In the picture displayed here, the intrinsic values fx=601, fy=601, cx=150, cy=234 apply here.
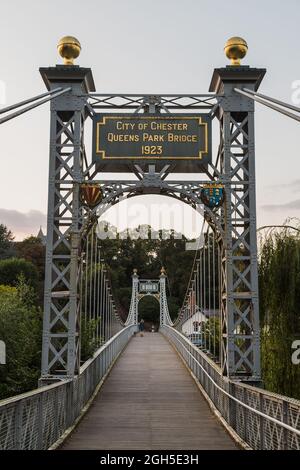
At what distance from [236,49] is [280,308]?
5224mm

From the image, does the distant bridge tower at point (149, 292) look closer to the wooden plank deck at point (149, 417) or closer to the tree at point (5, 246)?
the tree at point (5, 246)

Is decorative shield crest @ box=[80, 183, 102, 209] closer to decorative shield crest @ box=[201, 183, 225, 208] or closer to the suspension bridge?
the suspension bridge

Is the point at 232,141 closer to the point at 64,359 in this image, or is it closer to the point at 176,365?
the point at 64,359

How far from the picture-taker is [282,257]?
495 inches

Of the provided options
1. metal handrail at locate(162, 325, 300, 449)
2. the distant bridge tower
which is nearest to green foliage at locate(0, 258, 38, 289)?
the distant bridge tower

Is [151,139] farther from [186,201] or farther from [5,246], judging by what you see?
[5,246]

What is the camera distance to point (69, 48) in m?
A: 11.2

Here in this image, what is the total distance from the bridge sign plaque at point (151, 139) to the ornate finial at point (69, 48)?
1153mm

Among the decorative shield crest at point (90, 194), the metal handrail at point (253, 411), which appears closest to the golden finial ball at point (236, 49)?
the decorative shield crest at point (90, 194)

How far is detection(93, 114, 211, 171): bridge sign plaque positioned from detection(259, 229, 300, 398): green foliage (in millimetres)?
2717

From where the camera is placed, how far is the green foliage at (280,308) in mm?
12094

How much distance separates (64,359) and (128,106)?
494 cm
